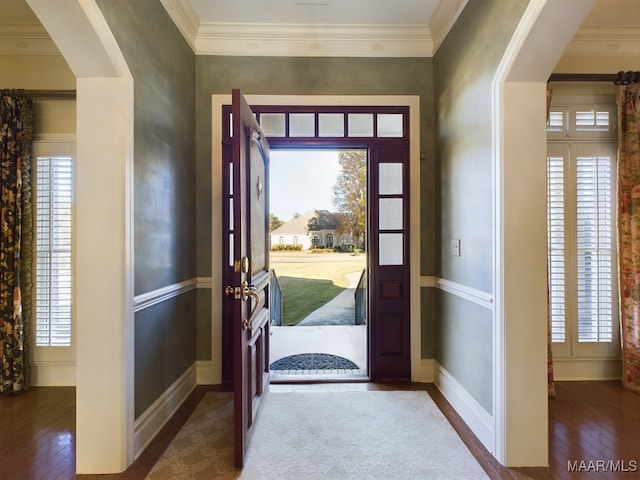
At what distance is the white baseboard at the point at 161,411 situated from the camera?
2.01 metres

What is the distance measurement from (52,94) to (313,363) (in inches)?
143

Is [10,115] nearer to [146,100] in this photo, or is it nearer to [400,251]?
[146,100]

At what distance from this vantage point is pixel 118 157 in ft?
6.03

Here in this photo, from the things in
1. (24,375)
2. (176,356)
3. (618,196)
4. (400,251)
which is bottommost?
(24,375)

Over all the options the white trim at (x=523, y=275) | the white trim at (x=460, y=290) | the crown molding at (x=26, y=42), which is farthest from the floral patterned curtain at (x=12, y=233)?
the white trim at (x=523, y=275)

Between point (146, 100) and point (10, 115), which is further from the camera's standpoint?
point (10, 115)

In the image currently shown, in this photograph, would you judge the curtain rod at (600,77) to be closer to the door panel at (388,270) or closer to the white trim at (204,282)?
the door panel at (388,270)

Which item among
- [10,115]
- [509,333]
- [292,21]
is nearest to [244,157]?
[292,21]

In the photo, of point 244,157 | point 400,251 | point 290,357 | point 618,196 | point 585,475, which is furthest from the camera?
point 290,357

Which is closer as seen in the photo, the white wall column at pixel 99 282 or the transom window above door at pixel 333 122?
the white wall column at pixel 99 282

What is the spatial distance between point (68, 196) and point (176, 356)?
1.76 metres

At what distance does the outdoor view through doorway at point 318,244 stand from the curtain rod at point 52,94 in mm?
3037

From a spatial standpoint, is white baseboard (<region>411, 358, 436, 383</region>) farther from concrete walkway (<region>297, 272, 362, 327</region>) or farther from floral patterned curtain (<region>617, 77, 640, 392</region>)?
concrete walkway (<region>297, 272, 362, 327</region>)

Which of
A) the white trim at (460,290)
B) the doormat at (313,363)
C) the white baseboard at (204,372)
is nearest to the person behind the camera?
the white trim at (460,290)
